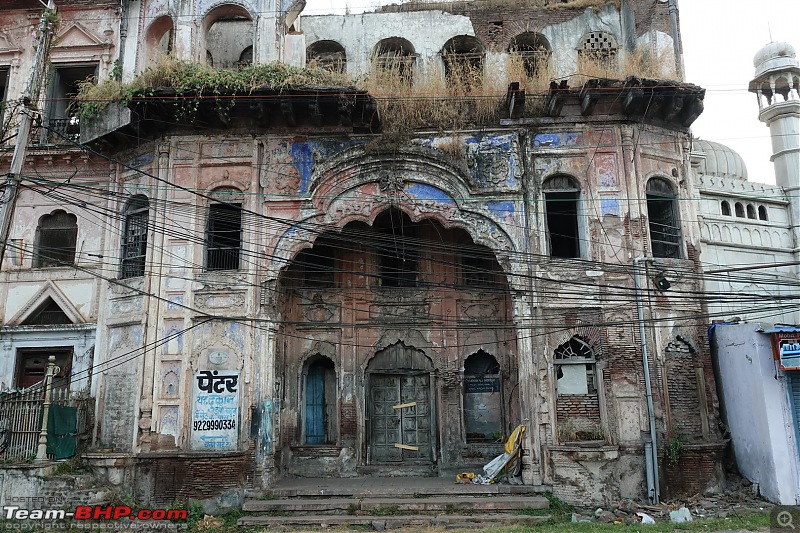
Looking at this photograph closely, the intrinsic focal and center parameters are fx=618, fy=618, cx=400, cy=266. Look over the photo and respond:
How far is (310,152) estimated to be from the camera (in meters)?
13.1

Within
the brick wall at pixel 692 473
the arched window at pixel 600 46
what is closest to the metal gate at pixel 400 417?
the brick wall at pixel 692 473

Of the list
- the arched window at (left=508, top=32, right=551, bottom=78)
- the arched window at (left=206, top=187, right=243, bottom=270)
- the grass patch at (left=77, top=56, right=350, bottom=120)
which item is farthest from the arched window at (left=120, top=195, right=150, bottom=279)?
the arched window at (left=508, top=32, right=551, bottom=78)

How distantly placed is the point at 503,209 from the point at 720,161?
31.8 feet

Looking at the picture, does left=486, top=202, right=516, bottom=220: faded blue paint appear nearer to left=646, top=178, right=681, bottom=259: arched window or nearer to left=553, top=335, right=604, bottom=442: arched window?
left=553, top=335, right=604, bottom=442: arched window

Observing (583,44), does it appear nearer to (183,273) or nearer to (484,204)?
(484,204)

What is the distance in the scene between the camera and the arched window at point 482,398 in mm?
13852

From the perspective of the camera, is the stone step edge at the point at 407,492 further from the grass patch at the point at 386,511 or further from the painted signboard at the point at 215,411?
the painted signboard at the point at 215,411

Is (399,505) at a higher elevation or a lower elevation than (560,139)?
lower

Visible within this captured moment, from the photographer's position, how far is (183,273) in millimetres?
12578

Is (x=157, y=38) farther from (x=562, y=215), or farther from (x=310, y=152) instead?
(x=562, y=215)

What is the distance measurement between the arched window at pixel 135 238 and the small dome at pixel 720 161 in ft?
49.7

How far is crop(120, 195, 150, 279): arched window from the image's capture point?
13.2 meters

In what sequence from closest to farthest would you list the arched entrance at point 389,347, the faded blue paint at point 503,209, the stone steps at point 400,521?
the stone steps at point 400,521, the faded blue paint at point 503,209, the arched entrance at point 389,347

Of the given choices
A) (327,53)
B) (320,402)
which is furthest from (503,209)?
(327,53)
